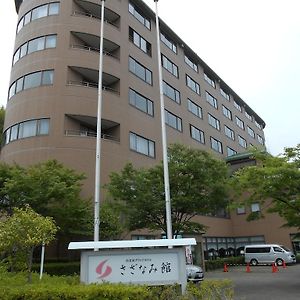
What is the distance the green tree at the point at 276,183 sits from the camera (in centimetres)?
1484

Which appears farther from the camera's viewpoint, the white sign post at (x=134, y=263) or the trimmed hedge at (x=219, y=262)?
the trimmed hedge at (x=219, y=262)

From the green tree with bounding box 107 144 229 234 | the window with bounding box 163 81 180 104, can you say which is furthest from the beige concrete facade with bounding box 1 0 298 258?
the green tree with bounding box 107 144 229 234

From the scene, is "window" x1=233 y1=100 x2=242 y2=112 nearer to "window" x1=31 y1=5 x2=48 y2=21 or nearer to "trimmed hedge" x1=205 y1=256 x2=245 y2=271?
"trimmed hedge" x1=205 y1=256 x2=245 y2=271

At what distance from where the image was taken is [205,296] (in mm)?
8078

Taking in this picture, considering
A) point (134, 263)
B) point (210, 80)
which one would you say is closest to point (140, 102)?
point (210, 80)

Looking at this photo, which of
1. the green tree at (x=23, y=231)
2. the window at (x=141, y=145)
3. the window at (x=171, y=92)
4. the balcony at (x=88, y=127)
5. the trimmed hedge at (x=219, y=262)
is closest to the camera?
the green tree at (x=23, y=231)

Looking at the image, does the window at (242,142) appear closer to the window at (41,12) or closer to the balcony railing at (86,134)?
the balcony railing at (86,134)

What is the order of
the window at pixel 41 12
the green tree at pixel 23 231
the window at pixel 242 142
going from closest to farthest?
the green tree at pixel 23 231
the window at pixel 41 12
the window at pixel 242 142

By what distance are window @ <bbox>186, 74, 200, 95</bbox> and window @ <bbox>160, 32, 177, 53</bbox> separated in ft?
11.9

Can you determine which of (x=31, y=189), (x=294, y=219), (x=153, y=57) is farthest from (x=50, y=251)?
(x=153, y=57)

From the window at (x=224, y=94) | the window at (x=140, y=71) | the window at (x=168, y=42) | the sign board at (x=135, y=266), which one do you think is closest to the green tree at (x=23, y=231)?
the sign board at (x=135, y=266)

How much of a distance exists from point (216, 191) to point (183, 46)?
94.1ft

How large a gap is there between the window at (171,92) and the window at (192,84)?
3.93 m

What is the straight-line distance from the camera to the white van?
34375 mm
